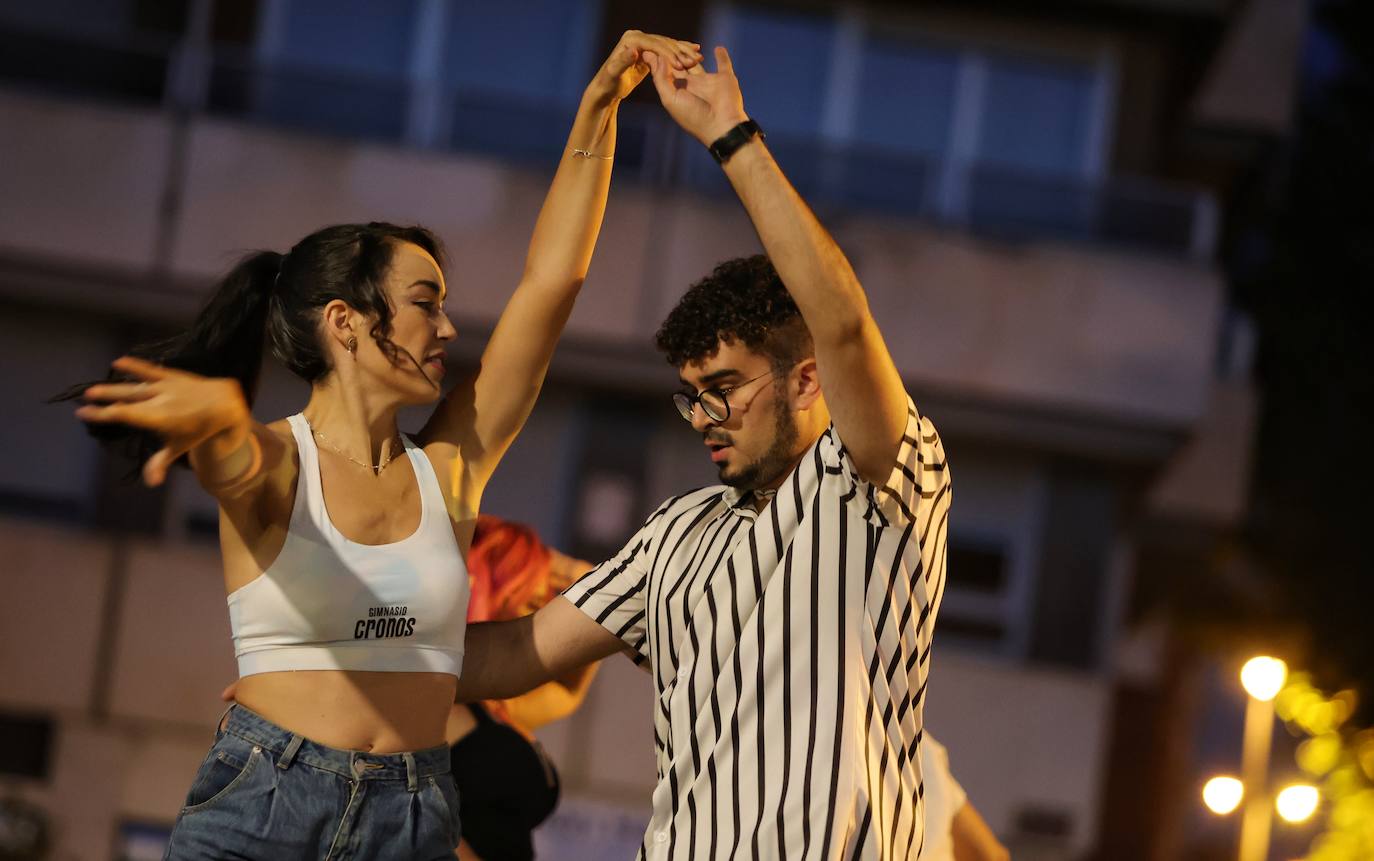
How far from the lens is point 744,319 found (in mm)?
3010

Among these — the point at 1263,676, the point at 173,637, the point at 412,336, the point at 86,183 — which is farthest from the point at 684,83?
the point at 86,183

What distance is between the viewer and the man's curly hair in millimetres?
3002

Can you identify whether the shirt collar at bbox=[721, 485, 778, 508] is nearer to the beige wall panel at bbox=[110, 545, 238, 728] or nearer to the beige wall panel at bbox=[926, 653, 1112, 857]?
the beige wall panel at bbox=[926, 653, 1112, 857]

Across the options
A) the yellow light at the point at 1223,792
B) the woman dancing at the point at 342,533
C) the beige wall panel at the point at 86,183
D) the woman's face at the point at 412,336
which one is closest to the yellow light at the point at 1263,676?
the yellow light at the point at 1223,792

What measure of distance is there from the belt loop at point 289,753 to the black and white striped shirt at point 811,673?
602mm

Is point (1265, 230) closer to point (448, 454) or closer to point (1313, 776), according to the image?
point (1313, 776)

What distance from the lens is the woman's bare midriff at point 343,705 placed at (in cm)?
283

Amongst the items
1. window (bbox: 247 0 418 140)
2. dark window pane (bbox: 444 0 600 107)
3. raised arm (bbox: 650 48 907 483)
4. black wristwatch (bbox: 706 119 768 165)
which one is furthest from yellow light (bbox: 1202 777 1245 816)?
dark window pane (bbox: 444 0 600 107)

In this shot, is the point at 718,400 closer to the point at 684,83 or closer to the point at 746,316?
the point at 746,316

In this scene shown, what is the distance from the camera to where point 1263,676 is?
8055 millimetres

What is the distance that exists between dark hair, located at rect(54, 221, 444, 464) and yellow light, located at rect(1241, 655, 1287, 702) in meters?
6.04

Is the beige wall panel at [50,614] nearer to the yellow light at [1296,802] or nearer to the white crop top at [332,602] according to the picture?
the yellow light at [1296,802]

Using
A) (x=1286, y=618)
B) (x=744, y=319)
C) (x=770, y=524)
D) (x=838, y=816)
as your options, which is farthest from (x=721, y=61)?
(x=1286, y=618)

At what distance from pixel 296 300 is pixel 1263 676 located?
621 cm
